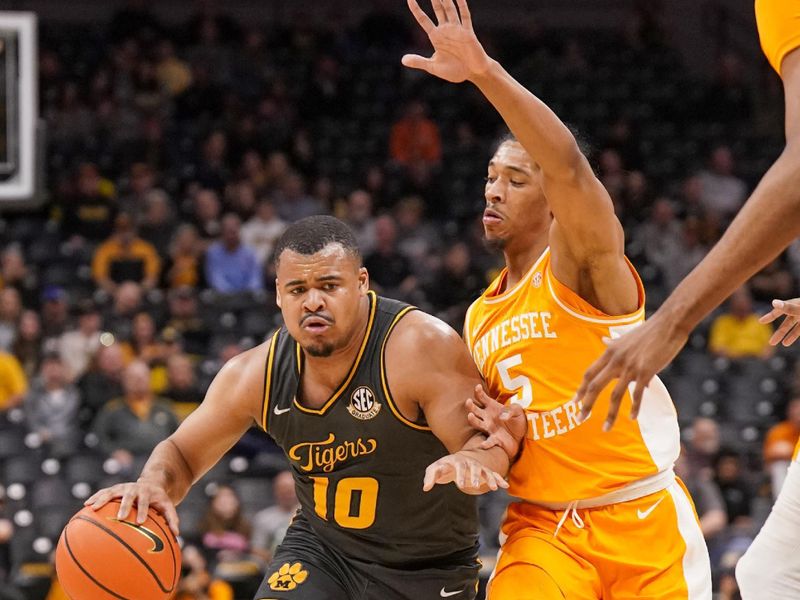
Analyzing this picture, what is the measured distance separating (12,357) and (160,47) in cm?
589

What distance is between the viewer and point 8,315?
10469 millimetres

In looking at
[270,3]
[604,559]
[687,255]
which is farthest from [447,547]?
[270,3]

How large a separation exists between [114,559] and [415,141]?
427 inches

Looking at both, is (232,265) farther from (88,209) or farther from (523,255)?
(523,255)

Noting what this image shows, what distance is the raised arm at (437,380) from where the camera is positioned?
4027 mm

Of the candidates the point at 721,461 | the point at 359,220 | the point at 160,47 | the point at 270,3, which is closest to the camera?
the point at 721,461

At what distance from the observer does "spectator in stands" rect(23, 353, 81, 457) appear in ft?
31.9

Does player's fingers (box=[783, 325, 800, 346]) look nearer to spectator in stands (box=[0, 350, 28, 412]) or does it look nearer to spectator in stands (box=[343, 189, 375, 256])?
spectator in stands (box=[0, 350, 28, 412])

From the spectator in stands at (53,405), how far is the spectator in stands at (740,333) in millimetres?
5825

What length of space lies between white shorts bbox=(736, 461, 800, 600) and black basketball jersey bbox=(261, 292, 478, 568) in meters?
1.30

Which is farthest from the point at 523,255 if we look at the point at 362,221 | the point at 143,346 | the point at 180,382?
the point at 362,221

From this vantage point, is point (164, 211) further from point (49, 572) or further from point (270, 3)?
point (270, 3)

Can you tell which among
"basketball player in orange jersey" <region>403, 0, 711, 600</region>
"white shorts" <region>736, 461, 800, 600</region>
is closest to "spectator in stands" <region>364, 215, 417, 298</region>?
"basketball player in orange jersey" <region>403, 0, 711, 600</region>

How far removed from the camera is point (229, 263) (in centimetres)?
1175
